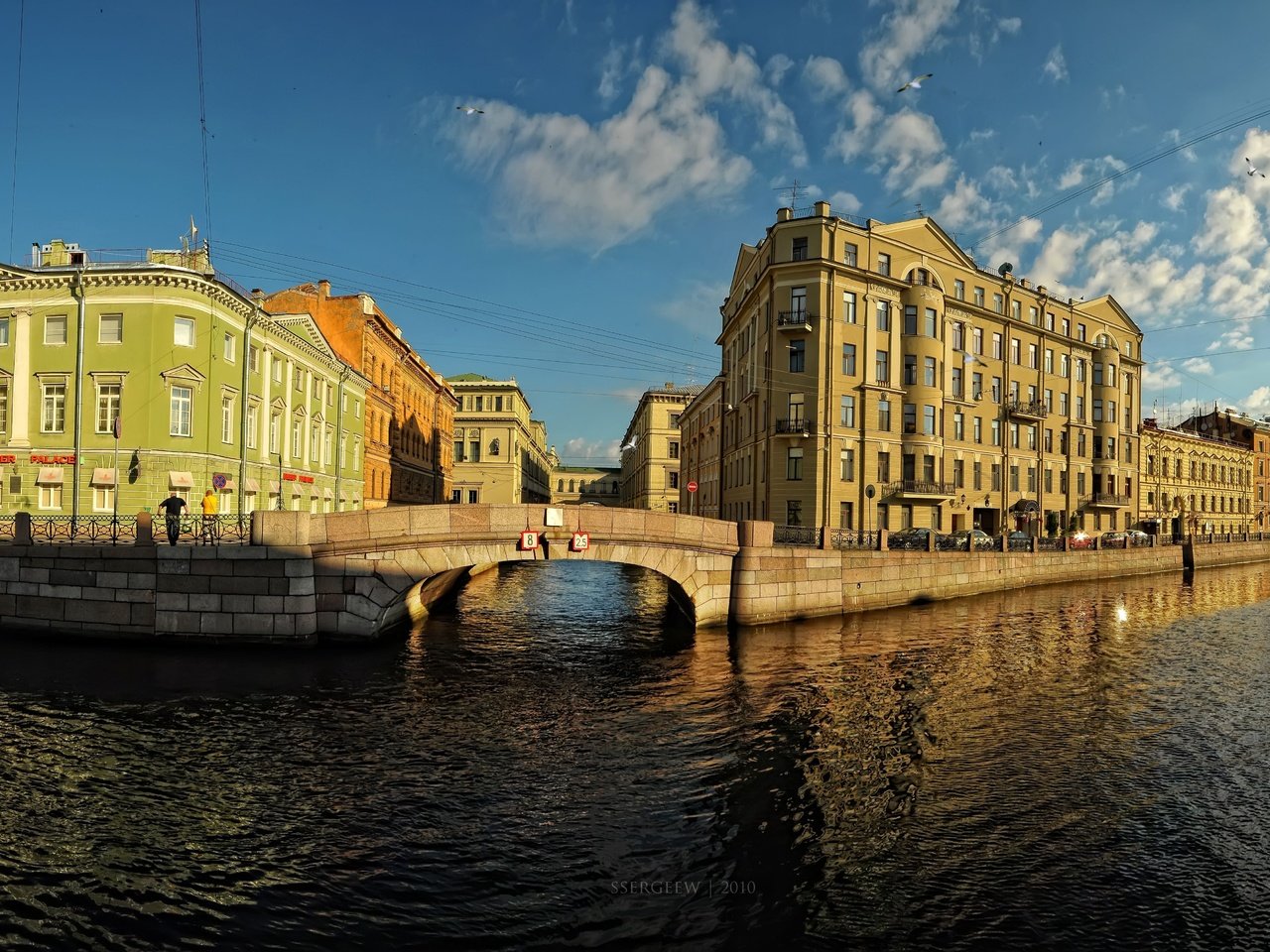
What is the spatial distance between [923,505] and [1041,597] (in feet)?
41.7

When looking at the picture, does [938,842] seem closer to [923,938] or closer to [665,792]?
[923,938]

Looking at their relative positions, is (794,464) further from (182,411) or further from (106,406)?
(106,406)

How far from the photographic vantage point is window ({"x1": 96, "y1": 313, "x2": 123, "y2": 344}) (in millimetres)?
30812

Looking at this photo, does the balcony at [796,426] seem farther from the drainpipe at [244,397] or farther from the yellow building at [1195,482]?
the yellow building at [1195,482]

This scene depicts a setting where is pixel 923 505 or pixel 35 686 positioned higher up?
pixel 923 505

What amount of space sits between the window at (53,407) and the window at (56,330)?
1932 millimetres

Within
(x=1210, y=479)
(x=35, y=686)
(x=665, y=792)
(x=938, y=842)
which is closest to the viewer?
(x=938, y=842)

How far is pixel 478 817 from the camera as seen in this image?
372 inches

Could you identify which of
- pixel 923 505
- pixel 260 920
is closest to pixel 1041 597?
pixel 923 505

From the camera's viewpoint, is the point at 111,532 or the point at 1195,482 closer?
the point at 111,532

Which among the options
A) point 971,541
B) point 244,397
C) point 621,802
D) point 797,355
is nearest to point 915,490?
point 971,541

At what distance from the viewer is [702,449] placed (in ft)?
234

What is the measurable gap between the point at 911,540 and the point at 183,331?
35249mm

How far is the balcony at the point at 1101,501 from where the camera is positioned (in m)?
59.8
